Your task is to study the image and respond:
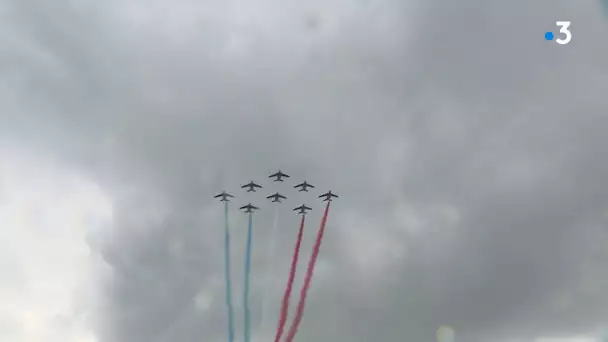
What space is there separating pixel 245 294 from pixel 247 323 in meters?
9.86

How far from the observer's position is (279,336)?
19325 cm

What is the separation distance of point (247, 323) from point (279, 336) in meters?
11.2

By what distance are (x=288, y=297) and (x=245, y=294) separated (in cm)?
1434

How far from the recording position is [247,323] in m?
195

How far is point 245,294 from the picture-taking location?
7864 inches

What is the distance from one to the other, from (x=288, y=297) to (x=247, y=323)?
15.9 meters

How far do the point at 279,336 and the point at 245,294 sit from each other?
709 inches

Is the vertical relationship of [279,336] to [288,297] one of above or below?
below

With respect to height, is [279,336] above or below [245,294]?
below

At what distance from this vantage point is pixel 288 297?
19962 cm
